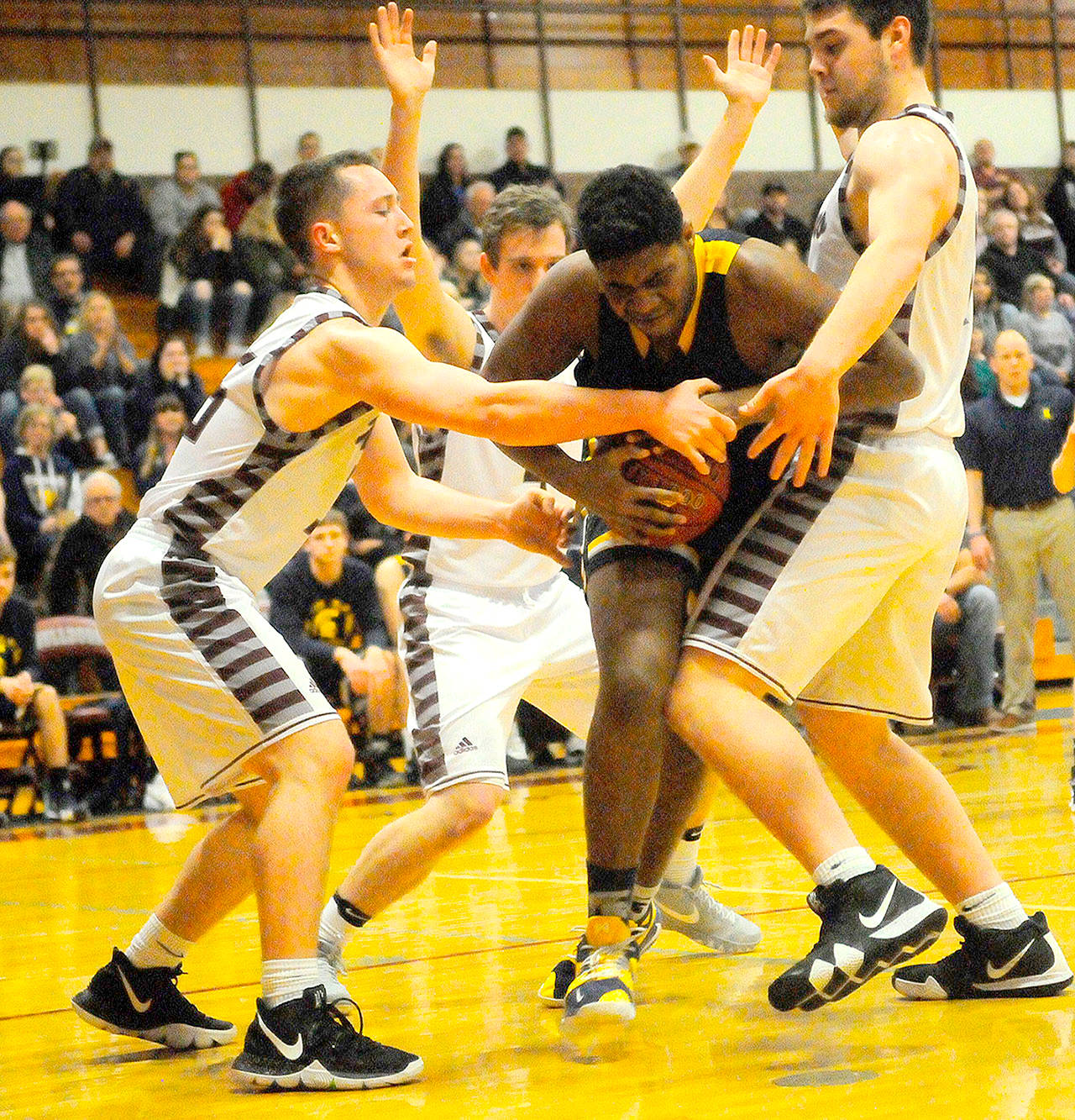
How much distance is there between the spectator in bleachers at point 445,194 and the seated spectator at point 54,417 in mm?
4367

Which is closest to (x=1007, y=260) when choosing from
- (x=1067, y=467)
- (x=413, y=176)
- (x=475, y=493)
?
(x=1067, y=467)

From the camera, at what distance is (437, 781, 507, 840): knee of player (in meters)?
3.87

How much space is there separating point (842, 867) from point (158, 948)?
1.47 meters

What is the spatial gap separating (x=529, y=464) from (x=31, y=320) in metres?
8.95

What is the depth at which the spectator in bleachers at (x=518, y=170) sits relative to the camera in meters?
15.5

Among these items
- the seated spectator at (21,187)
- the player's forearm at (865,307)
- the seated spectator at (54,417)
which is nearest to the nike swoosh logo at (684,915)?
the player's forearm at (865,307)

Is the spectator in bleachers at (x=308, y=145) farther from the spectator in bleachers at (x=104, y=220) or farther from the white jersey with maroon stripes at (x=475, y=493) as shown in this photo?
the white jersey with maroon stripes at (x=475, y=493)

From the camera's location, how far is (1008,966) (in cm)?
330

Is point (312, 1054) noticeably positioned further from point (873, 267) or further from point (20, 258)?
point (20, 258)

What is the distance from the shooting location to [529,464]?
11.4 feet

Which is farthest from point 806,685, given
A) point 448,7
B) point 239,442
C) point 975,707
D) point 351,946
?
point 448,7

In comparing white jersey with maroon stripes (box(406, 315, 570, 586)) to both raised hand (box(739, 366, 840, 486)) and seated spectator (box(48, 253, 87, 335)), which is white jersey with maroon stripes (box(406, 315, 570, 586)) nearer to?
raised hand (box(739, 366, 840, 486))

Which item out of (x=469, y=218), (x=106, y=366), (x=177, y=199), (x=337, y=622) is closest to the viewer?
(x=337, y=622)

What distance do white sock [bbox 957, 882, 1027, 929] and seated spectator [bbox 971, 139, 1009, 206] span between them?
1411 centimetres
